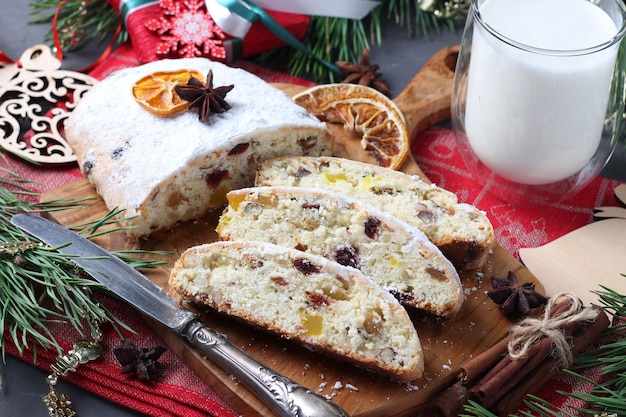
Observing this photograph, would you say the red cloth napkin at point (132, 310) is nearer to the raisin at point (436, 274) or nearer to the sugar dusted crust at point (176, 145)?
the sugar dusted crust at point (176, 145)

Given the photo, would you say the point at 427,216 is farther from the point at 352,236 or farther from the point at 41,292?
the point at 41,292

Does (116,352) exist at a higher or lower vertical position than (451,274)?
lower

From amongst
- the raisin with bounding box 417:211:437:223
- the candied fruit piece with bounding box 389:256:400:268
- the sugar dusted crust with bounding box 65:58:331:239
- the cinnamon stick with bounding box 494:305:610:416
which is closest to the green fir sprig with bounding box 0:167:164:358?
A: the sugar dusted crust with bounding box 65:58:331:239

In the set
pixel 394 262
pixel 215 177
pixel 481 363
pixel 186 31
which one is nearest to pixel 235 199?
pixel 215 177

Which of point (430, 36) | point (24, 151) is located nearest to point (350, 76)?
point (430, 36)

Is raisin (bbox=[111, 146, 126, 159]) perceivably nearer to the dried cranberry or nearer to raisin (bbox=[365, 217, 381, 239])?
the dried cranberry

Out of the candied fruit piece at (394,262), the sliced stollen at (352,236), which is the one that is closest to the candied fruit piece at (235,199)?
the sliced stollen at (352,236)

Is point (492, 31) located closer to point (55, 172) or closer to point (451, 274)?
point (451, 274)
